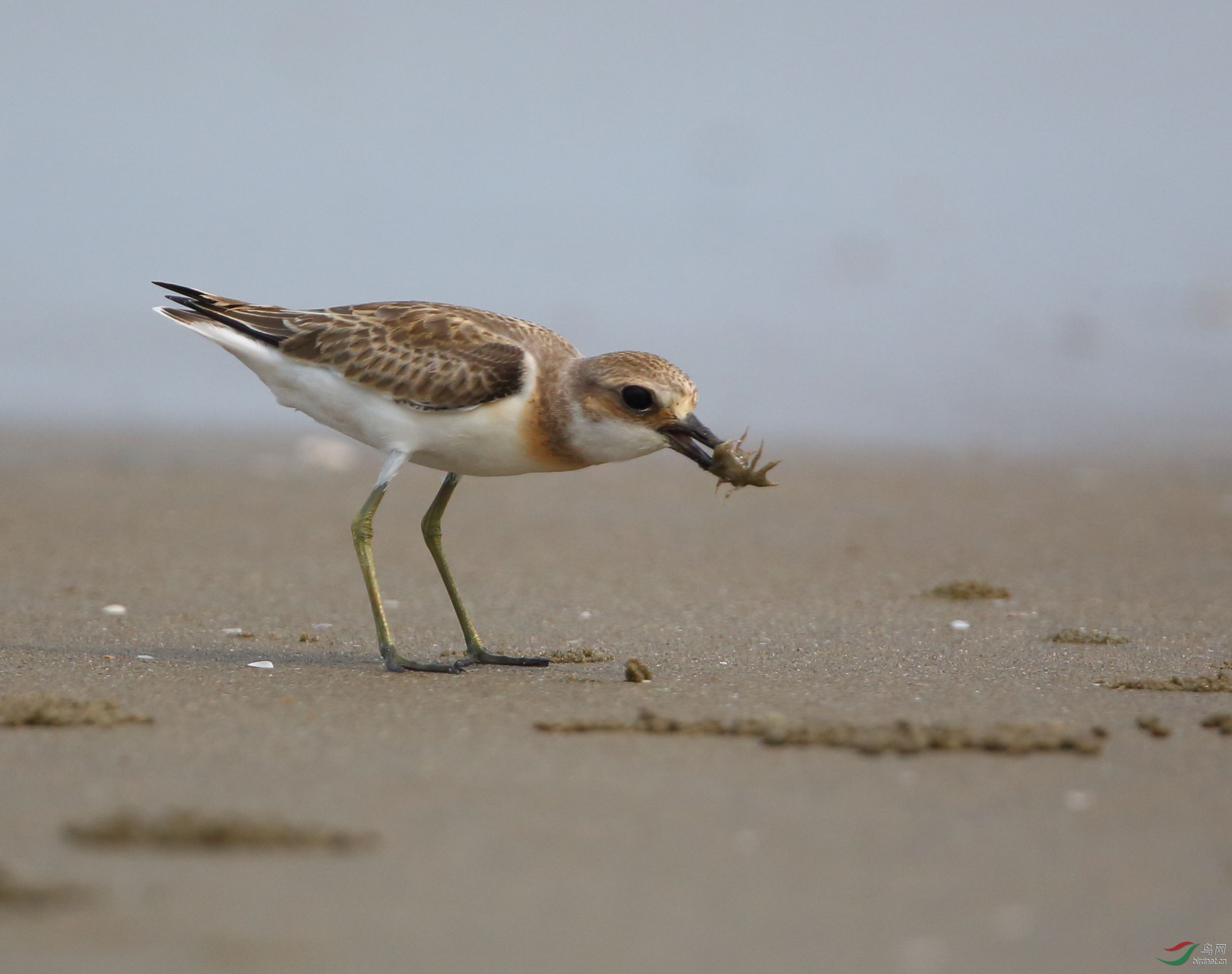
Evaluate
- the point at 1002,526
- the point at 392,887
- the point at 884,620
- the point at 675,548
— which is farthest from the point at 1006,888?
the point at 1002,526

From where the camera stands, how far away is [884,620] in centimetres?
652

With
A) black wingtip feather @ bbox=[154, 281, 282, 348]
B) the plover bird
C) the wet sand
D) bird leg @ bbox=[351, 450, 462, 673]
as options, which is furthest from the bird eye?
black wingtip feather @ bbox=[154, 281, 282, 348]

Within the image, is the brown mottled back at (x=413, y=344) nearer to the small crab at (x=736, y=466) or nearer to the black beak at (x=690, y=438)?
the black beak at (x=690, y=438)

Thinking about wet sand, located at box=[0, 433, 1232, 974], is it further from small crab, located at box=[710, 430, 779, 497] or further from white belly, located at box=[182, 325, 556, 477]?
white belly, located at box=[182, 325, 556, 477]

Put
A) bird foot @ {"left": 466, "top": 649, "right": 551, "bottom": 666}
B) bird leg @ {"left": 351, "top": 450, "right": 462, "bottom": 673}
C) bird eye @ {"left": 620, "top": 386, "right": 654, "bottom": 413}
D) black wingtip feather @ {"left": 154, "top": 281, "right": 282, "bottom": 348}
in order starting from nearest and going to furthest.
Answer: bird eye @ {"left": 620, "top": 386, "right": 654, "bottom": 413} < bird leg @ {"left": 351, "top": 450, "right": 462, "bottom": 673} < bird foot @ {"left": 466, "top": 649, "right": 551, "bottom": 666} < black wingtip feather @ {"left": 154, "top": 281, "right": 282, "bottom": 348}

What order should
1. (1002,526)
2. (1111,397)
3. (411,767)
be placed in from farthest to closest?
(1111,397) → (1002,526) → (411,767)

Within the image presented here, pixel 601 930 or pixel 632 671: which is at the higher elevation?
pixel 601 930

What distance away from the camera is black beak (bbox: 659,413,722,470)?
5.20 metres

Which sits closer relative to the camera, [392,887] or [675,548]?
[392,887]

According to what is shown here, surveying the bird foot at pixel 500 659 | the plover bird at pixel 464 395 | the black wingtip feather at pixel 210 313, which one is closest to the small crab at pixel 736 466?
the plover bird at pixel 464 395

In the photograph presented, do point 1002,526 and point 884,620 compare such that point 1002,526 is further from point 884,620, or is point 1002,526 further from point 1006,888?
point 1006,888

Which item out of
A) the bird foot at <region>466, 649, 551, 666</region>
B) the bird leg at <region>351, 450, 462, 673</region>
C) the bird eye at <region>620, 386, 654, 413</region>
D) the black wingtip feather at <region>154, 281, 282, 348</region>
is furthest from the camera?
the black wingtip feather at <region>154, 281, 282, 348</region>

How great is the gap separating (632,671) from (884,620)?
1.89 metres

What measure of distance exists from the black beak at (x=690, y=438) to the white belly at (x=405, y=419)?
51cm
